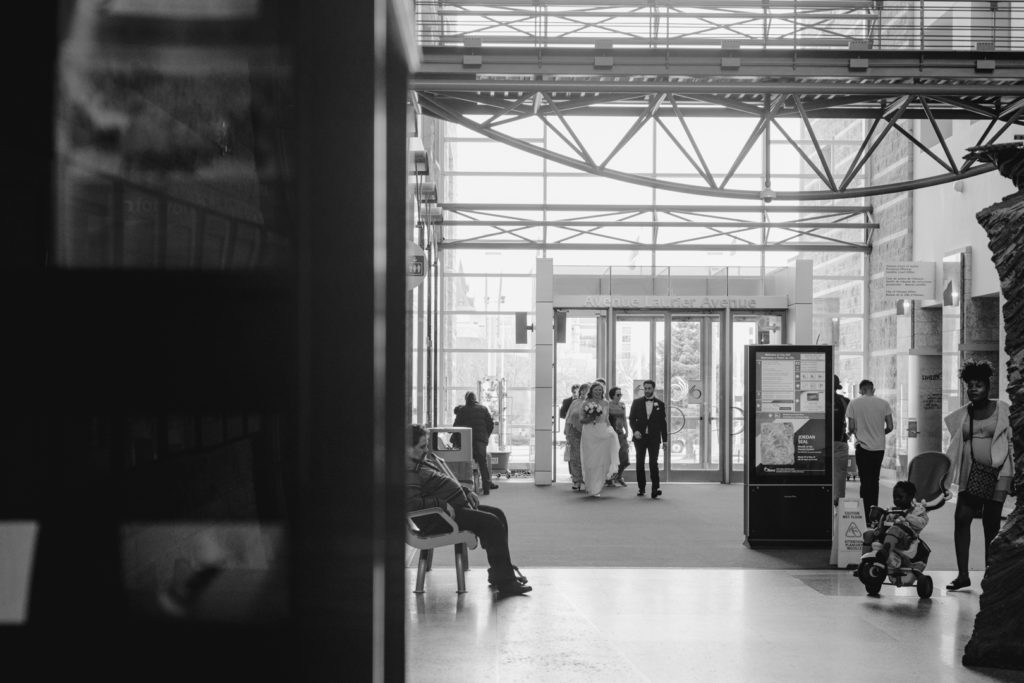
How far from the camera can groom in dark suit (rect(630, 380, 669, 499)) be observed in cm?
1441

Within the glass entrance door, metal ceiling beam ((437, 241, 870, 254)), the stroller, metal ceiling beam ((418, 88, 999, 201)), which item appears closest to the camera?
the stroller

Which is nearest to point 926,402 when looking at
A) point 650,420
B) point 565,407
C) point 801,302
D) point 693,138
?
point 801,302

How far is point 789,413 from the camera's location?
10211 millimetres

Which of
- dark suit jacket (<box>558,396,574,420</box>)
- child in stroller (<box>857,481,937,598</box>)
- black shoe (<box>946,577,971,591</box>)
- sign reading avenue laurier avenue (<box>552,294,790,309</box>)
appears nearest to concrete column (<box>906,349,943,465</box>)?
sign reading avenue laurier avenue (<box>552,294,790,309</box>)

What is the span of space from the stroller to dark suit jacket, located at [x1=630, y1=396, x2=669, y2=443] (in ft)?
21.3

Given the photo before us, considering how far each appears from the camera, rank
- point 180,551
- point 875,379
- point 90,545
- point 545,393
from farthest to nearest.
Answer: point 875,379, point 545,393, point 180,551, point 90,545

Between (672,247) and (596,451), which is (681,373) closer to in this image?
(596,451)

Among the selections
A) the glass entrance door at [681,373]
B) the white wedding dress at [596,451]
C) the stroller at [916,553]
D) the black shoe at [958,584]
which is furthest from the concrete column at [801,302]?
the black shoe at [958,584]

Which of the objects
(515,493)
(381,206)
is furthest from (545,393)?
(381,206)

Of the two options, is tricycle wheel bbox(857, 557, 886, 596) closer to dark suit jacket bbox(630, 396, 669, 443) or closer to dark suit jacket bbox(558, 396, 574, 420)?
dark suit jacket bbox(630, 396, 669, 443)

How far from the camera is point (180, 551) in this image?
0.96 m

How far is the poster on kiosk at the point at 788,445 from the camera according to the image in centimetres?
988

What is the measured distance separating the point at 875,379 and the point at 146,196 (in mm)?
22813

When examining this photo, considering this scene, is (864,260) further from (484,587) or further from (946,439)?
(484,587)
